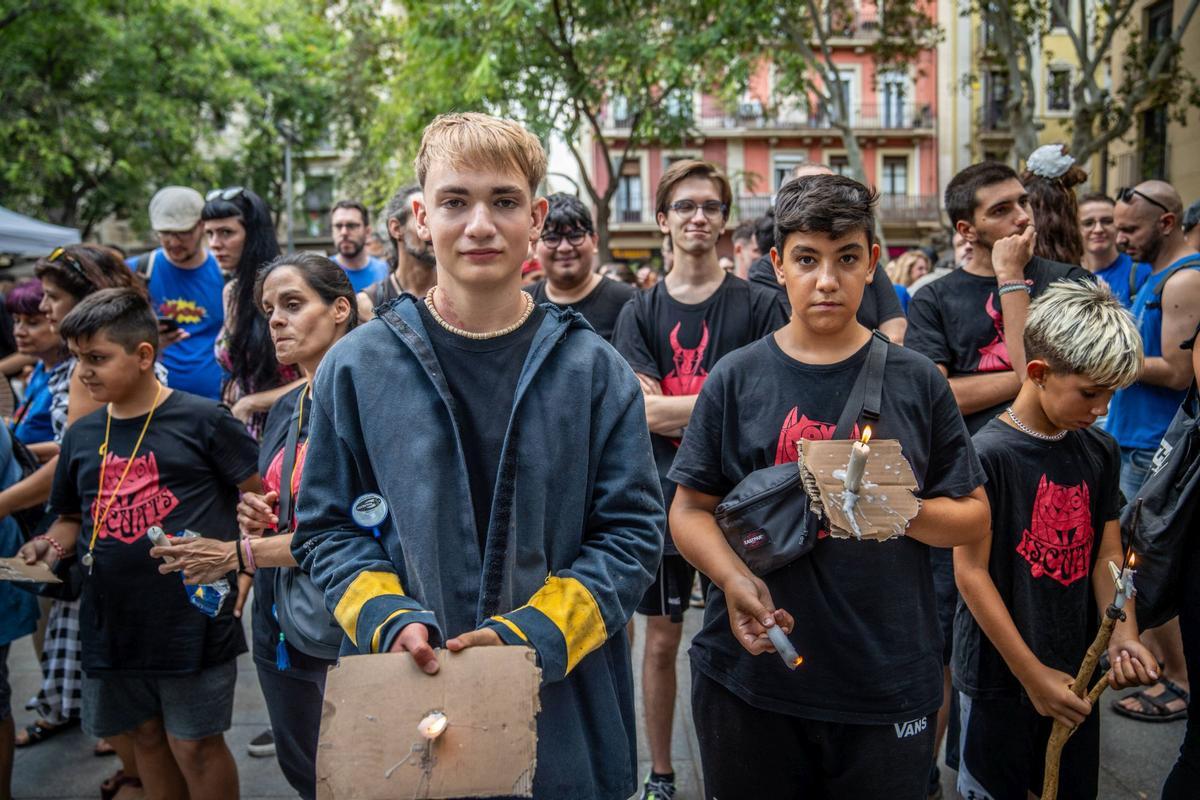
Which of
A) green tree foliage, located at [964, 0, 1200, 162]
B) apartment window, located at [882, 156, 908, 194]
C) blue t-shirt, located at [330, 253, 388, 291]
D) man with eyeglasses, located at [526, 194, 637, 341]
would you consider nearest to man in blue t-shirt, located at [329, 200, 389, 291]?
blue t-shirt, located at [330, 253, 388, 291]

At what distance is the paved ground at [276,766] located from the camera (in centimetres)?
367

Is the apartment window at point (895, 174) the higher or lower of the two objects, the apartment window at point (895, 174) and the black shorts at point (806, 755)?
the higher

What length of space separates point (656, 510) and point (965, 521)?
82 centimetres

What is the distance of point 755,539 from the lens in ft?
7.34

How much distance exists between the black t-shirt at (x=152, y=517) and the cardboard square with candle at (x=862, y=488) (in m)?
2.17

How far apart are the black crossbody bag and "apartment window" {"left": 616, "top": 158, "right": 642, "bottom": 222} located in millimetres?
36867

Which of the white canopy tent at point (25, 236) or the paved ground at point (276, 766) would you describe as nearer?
the paved ground at point (276, 766)

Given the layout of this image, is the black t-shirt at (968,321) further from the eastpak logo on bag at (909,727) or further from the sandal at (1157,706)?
the sandal at (1157,706)

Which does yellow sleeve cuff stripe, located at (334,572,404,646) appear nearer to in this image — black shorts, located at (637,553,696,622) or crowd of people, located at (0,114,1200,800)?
crowd of people, located at (0,114,1200,800)

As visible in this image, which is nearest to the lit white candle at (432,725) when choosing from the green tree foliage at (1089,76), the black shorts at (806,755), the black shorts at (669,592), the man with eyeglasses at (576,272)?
the black shorts at (806,755)

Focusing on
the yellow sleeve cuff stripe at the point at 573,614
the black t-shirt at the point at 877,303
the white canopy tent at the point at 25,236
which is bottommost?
the yellow sleeve cuff stripe at the point at 573,614

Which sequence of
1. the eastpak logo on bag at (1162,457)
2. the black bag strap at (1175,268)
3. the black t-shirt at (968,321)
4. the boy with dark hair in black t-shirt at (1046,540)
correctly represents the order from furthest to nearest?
the black bag strap at (1175,268)
the black t-shirt at (968,321)
the eastpak logo on bag at (1162,457)
the boy with dark hair in black t-shirt at (1046,540)

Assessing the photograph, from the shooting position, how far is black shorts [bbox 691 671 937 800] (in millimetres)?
2246

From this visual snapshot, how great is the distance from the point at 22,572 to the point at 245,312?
→ 1.44 meters
